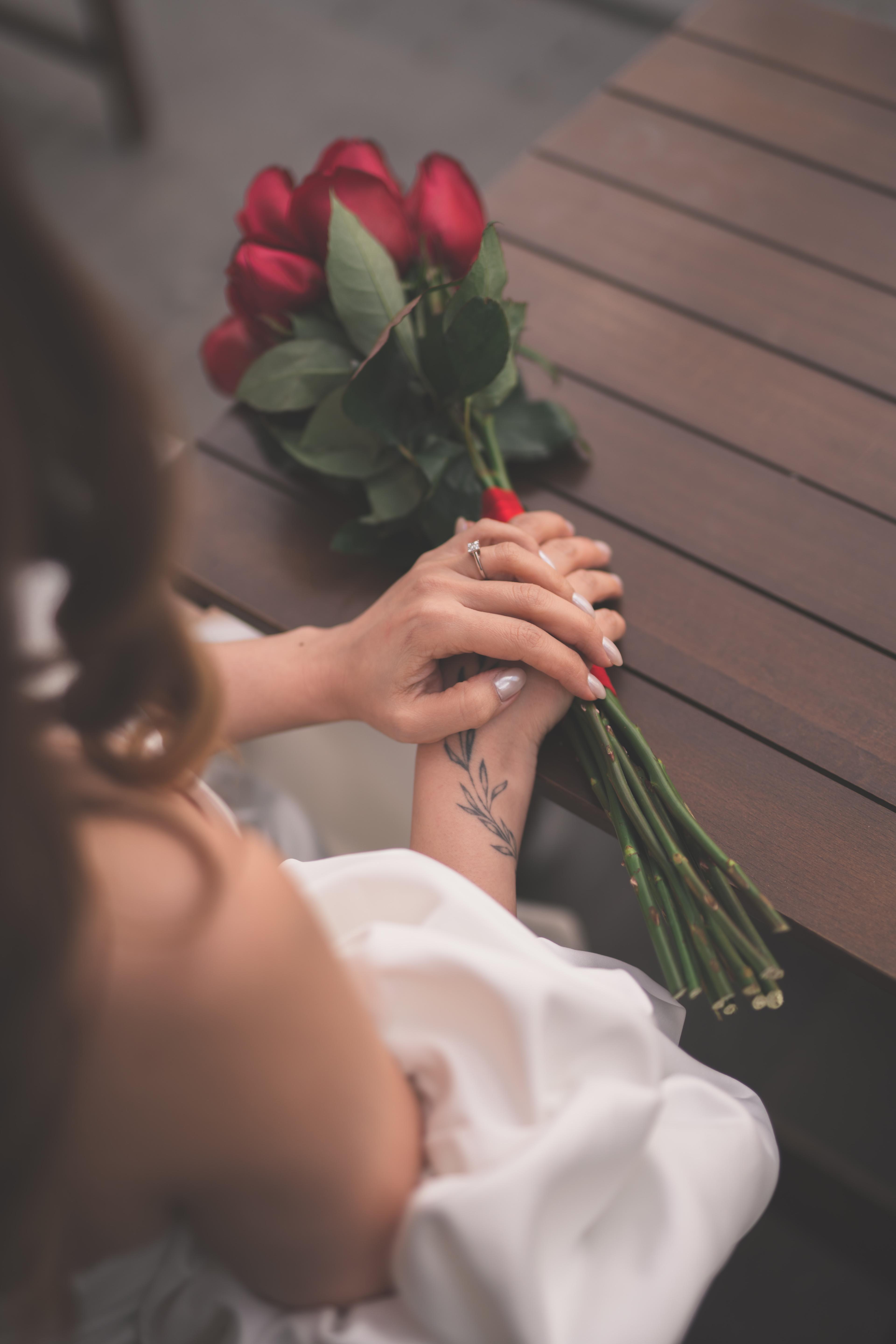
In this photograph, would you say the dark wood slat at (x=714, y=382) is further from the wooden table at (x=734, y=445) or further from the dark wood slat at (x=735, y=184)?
the dark wood slat at (x=735, y=184)

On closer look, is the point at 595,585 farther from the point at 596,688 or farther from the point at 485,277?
the point at 485,277

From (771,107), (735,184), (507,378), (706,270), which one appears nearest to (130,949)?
(507,378)

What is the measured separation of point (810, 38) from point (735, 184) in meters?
0.31

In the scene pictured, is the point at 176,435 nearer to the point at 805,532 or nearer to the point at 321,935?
the point at 321,935

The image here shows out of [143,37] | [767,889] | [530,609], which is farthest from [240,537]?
[143,37]

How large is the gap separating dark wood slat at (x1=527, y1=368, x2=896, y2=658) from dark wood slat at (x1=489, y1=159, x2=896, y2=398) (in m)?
0.17

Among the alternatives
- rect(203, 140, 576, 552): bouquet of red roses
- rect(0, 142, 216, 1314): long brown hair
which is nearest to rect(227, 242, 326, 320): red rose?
rect(203, 140, 576, 552): bouquet of red roses

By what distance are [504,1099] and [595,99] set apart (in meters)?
1.19

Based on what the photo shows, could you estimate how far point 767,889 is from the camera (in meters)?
0.72

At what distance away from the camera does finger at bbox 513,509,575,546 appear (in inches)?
33.0

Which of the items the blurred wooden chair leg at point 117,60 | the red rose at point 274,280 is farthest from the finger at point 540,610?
the blurred wooden chair leg at point 117,60

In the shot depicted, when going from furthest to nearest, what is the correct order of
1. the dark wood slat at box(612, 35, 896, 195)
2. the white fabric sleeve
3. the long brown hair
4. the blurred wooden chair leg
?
the blurred wooden chair leg, the dark wood slat at box(612, 35, 896, 195), the white fabric sleeve, the long brown hair

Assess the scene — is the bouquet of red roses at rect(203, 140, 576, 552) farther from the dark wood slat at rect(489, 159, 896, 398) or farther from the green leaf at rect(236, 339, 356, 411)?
the dark wood slat at rect(489, 159, 896, 398)

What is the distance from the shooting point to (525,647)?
0.76 m
